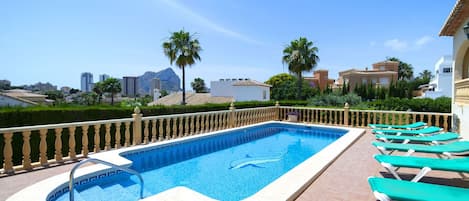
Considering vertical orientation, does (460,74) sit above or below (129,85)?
below

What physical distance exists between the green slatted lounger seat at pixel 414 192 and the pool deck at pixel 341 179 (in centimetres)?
87

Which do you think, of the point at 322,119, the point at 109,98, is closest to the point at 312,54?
the point at 322,119

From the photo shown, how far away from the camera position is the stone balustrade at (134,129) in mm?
5056

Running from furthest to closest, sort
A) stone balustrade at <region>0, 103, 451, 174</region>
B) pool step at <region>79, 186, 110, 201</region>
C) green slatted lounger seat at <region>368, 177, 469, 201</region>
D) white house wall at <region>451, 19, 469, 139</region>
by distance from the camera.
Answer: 1. white house wall at <region>451, 19, 469, 139</region>
2. stone balustrade at <region>0, 103, 451, 174</region>
3. pool step at <region>79, 186, 110, 201</region>
4. green slatted lounger seat at <region>368, 177, 469, 201</region>

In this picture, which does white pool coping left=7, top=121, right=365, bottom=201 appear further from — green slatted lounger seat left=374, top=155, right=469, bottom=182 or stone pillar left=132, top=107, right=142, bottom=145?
stone pillar left=132, top=107, right=142, bottom=145

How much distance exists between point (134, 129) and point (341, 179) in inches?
204

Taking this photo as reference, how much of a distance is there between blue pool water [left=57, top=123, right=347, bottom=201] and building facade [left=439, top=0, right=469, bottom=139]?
3.66 m

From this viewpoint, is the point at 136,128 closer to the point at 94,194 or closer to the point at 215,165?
the point at 215,165

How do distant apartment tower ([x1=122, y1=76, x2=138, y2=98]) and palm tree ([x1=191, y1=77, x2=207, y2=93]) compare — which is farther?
distant apartment tower ([x1=122, y1=76, x2=138, y2=98])

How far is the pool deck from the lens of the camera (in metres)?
3.57

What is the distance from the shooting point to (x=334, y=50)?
24047mm

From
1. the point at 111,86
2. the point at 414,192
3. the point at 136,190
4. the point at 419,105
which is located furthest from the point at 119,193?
the point at 111,86

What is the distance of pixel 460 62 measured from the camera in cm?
736

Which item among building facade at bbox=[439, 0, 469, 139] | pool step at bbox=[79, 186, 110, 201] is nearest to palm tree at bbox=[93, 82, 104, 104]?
pool step at bbox=[79, 186, 110, 201]
